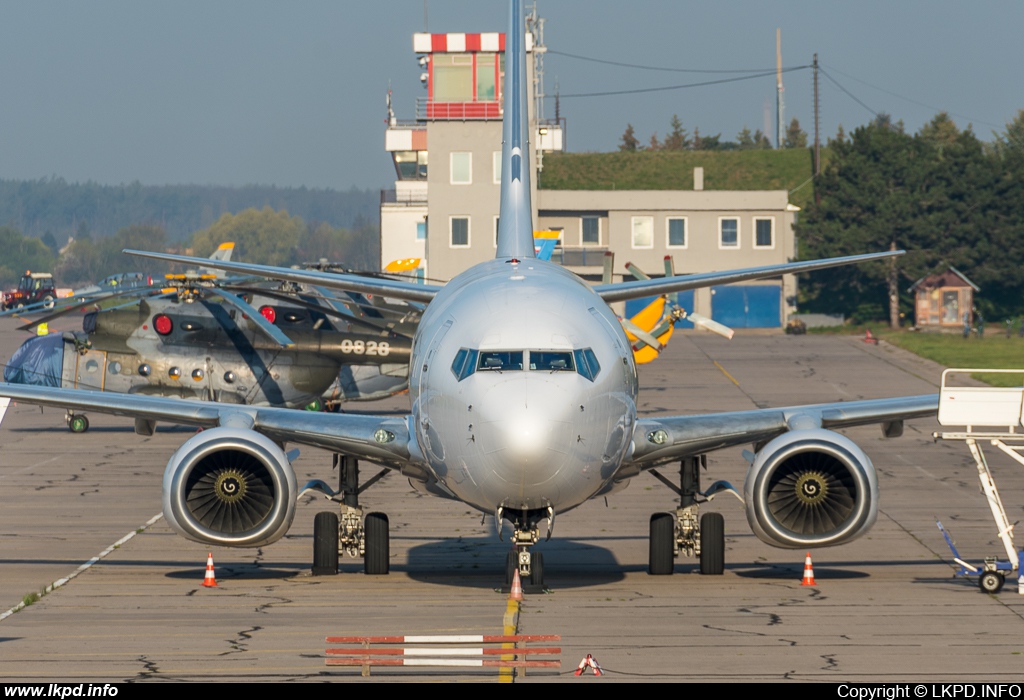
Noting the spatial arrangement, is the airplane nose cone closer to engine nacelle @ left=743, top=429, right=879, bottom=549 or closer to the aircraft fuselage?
the aircraft fuselage

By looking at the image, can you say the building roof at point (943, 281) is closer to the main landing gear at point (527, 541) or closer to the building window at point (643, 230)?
the building window at point (643, 230)

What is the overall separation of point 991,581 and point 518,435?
787 centimetres

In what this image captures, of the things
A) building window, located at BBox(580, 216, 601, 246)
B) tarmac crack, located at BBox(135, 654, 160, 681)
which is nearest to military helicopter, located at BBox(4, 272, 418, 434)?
tarmac crack, located at BBox(135, 654, 160, 681)

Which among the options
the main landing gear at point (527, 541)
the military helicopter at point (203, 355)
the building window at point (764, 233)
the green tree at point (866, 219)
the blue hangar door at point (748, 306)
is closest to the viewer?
the main landing gear at point (527, 541)

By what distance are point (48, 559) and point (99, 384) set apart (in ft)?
61.5

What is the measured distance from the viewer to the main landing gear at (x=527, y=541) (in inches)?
752

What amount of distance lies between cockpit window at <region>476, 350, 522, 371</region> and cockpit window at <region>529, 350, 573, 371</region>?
0.55 feet

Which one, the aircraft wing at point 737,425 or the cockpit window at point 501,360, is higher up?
the cockpit window at point 501,360

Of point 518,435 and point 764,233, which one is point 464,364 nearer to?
point 518,435

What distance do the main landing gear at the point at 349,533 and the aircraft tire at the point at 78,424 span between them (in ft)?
83.9

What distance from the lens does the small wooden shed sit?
307ft

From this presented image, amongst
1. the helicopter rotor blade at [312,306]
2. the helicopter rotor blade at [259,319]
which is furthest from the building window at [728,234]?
the helicopter rotor blade at [259,319]
